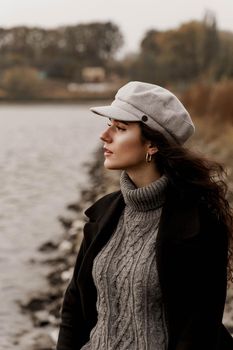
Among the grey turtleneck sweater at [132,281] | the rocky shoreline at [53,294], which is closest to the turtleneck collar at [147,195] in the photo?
the grey turtleneck sweater at [132,281]

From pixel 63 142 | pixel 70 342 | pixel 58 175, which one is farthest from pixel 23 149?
pixel 70 342

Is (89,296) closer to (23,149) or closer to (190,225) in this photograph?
(190,225)

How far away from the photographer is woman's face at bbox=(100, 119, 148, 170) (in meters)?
2.43

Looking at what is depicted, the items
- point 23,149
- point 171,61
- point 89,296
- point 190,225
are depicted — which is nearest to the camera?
point 190,225

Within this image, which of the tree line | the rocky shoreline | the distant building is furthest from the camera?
the distant building

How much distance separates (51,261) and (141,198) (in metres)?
7.15

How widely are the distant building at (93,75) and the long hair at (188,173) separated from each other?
10865 centimetres

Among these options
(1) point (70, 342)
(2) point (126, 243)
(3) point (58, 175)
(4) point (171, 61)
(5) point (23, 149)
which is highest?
(4) point (171, 61)

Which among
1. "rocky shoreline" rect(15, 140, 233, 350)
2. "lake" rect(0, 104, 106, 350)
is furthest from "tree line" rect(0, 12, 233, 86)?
"rocky shoreline" rect(15, 140, 233, 350)

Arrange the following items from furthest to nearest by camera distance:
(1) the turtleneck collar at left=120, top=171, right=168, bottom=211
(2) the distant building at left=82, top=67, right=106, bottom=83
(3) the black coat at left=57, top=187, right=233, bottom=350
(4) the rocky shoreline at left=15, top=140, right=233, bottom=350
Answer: (2) the distant building at left=82, top=67, right=106, bottom=83 → (4) the rocky shoreline at left=15, top=140, right=233, bottom=350 → (1) the turtleneck collar at left=120, top=171, right=168, bottom=211 → (3) the black coat at left=57, top=187, right=233, bottom=350

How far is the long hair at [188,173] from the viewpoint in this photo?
7.93 feet

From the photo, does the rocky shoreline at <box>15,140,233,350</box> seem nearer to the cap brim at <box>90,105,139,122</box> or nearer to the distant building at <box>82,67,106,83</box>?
the cap brim at <box>90,105,139,122</box>

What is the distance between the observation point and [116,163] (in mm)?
2430

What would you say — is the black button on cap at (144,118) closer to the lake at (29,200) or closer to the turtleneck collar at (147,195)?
the turtleneck collar at (147,195)
